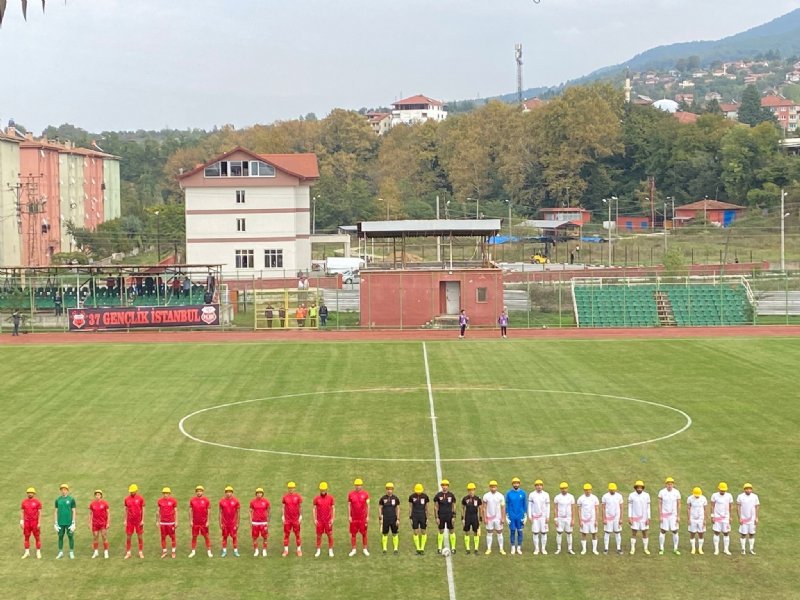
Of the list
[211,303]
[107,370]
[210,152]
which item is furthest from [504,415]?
[210,152]

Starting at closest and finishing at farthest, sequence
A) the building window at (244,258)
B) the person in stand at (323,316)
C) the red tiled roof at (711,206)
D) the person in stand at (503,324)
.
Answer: the person in stand at (503,324) < the person in stand at (323,316) < the building window at (244,258) < the red tiled roof at (711,206)

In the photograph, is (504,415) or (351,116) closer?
(504,415)

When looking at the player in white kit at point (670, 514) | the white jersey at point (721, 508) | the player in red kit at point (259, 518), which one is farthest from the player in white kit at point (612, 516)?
the player in red kit at point (259, 518)

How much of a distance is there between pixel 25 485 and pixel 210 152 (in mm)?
150910

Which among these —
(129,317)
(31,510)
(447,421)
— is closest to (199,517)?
(31,510)

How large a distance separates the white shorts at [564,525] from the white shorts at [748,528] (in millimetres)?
3088

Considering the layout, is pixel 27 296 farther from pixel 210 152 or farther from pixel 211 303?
pixel 210 152

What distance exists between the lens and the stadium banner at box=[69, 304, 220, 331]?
193 feet

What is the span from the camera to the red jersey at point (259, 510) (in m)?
21.4

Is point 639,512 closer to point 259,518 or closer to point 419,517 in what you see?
point 419,517

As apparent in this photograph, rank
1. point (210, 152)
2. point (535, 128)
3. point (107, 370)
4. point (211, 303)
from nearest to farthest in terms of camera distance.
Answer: point (107, 370) → point (211, 303) → point (535, 128) → point (210, 152)

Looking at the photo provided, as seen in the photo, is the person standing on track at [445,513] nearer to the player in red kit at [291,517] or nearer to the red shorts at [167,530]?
the player in red kit at [291,517]

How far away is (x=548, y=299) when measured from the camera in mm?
67312

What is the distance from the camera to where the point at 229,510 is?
21.2 metres
